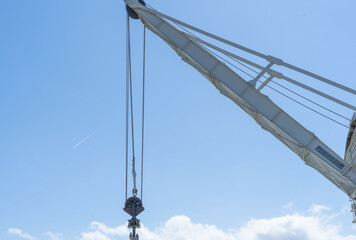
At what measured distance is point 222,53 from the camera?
1462 centimetres

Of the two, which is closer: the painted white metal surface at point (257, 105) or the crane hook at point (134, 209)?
the crane hook at point (134, 209)

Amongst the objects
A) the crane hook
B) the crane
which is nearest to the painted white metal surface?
the crane

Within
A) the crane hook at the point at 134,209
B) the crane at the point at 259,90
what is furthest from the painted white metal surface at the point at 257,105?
the crane hook at the point at 134,209

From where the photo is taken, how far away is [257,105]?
14297 millimetres

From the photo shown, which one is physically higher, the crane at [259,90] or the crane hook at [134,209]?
the crane at [259,90]

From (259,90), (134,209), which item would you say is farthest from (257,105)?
(134,209)

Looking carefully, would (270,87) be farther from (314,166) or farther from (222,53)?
(314,166)

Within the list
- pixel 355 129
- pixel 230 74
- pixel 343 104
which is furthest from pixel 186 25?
pixel 355 129

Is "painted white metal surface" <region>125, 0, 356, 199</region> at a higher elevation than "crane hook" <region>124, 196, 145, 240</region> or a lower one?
higher

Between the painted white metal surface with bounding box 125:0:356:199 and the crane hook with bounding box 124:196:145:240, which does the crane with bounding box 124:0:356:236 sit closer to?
the painted white metal surface with bounding box 125:0:356:199

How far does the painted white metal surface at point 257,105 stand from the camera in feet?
45.3

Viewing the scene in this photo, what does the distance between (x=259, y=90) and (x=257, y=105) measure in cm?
73

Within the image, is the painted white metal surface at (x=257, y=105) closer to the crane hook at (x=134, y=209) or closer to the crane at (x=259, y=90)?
the crane at (x=259, y=90)

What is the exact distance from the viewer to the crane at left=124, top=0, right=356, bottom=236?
45.2 ft
